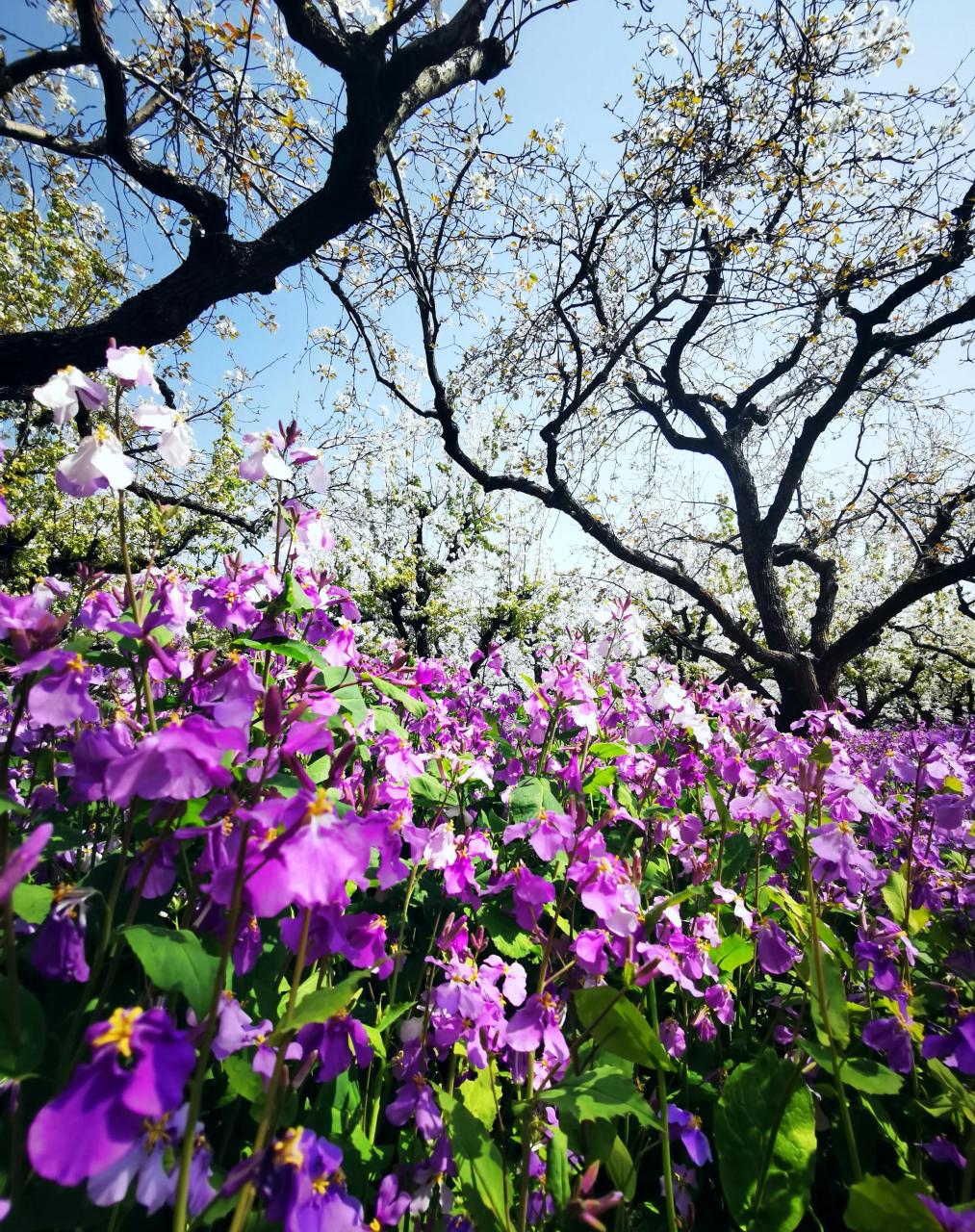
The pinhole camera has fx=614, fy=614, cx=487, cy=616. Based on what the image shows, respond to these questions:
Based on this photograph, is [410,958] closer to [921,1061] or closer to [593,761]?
[593,761]

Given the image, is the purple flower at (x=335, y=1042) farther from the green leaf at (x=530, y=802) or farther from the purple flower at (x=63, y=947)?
the green leaf at (x=530, y=802)

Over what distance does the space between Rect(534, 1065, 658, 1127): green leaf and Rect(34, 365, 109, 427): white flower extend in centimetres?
153

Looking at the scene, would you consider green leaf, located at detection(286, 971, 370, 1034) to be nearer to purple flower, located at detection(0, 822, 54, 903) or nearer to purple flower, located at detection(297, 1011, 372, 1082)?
purple flower, located at detection(0, 822, 54, 903)

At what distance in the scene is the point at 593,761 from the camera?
319 cm

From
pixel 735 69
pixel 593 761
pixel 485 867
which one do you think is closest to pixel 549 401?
pixel 735 69

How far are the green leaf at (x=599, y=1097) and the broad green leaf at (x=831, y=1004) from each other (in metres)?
0.66

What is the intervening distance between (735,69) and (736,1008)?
10639 millimetres

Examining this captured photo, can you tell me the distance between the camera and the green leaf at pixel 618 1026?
105 centimetres

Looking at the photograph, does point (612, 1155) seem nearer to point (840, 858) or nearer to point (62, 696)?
point (840, 858)

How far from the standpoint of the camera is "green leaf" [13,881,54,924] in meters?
1.07

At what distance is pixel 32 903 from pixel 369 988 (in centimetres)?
102

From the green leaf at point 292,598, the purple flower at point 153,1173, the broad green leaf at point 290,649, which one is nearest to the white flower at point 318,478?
the green leaf at point 292,598

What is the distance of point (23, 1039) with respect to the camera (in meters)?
0.89

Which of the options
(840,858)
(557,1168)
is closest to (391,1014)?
(557,1168)
